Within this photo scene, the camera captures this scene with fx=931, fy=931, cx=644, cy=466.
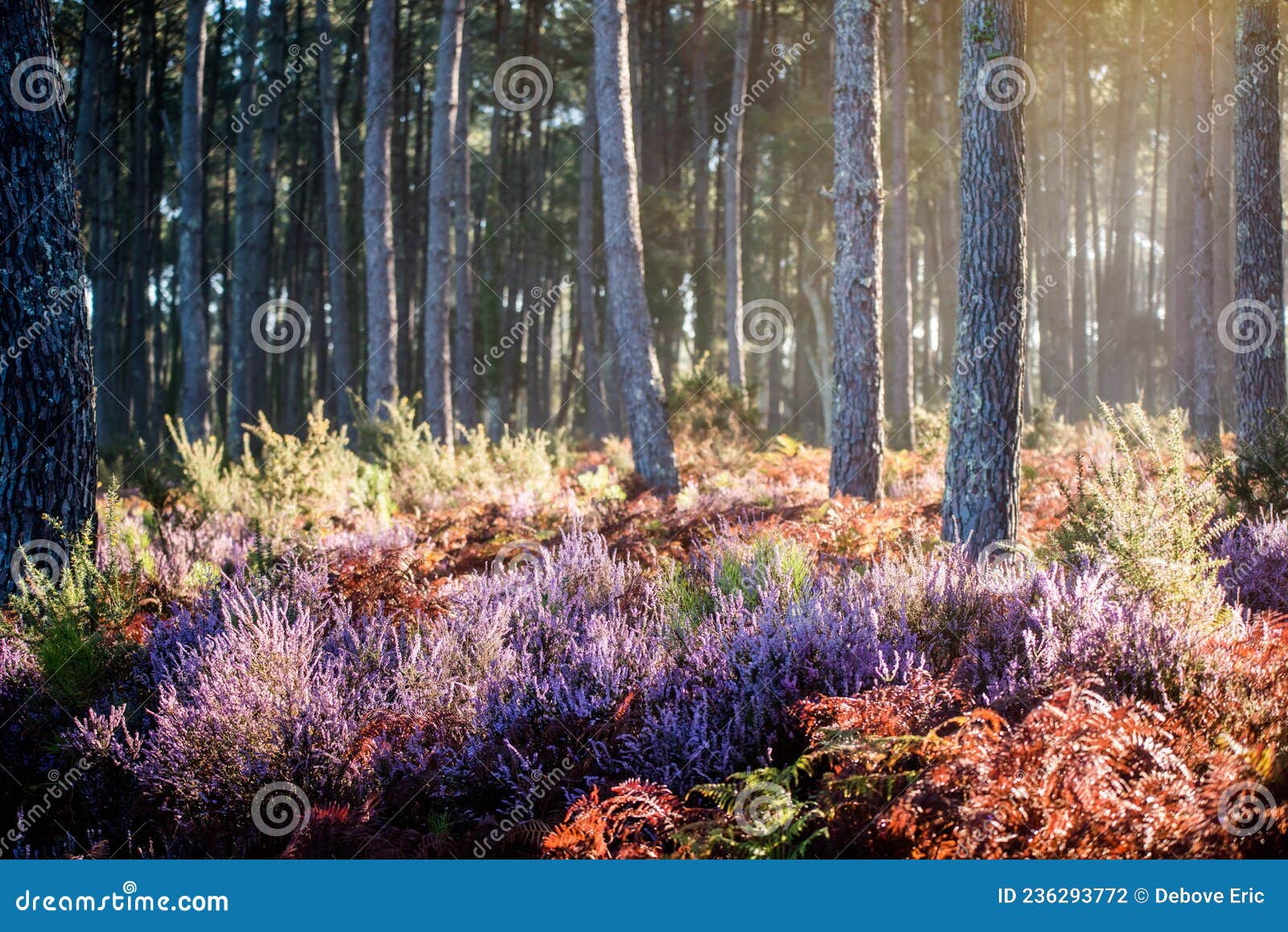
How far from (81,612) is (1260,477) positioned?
8.31 meters

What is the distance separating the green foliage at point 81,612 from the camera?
4555mm

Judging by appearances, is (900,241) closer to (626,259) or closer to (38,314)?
(626,259)

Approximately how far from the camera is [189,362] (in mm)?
16719

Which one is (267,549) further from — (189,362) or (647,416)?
(189,362)

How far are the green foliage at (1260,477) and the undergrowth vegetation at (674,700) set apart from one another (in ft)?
4.44

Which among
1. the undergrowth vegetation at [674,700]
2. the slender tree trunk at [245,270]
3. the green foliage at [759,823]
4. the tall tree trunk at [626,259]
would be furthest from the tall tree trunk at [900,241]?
the green foliage at [759,823]

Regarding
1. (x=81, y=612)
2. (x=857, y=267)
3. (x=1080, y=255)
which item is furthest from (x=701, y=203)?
(x=81, y=612)

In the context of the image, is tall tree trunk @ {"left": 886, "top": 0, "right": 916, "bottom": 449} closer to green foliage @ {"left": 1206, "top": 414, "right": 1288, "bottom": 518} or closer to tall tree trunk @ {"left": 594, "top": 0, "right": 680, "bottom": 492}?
tall tree trunk @ {"left": 594, "top": 0, "right": 680, "bottom": 492}

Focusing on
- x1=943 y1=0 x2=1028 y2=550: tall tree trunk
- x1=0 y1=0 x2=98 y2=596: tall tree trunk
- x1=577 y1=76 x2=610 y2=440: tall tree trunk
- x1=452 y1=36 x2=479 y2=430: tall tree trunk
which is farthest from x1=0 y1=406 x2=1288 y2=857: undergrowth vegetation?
x1=577 y1=76 x2=610 y2=440: tall tree trunk

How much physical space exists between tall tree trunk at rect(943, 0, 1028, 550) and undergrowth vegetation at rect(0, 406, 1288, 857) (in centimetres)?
80

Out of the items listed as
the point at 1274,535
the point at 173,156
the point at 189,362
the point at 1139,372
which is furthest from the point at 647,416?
the point at 1139,372

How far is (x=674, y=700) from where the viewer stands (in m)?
3.74

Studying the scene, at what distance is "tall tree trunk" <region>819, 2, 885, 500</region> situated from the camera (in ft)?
29.8

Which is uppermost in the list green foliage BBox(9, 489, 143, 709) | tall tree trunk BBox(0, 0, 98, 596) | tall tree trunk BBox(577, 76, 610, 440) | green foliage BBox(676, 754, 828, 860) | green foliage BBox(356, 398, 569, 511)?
tall tree trunk BBox(577, 76, 610, 440)
